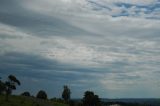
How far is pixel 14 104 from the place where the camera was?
12225 centimetres

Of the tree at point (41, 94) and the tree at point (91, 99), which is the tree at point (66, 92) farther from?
the tree at point (91, 99)

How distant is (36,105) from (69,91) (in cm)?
6682

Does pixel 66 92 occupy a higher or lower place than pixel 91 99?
higher

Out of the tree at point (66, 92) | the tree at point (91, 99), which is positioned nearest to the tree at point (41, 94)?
the tree at point (66, 92)

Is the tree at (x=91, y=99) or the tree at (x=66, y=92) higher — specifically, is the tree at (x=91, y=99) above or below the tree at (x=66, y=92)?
below

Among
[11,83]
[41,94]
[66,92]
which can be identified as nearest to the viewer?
[11,83]

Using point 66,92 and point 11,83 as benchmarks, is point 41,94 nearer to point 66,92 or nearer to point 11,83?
point 66,92

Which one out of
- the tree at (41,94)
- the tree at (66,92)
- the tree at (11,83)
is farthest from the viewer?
the tree at (66,92)

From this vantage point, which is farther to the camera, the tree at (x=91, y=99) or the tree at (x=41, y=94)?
the tree at (x=41, y=94)

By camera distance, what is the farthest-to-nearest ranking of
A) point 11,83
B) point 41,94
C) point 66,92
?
point 66,92 < point 41,94 < point 11,83

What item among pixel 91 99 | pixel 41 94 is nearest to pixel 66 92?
pixel 41 94

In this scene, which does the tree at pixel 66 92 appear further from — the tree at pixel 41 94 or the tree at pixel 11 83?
the tree at pixel 11 83

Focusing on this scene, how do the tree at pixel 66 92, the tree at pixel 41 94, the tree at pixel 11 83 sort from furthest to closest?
the tree at pixel 66 92 < the tree at pixel 41 94 < the tree at pixel 11 83

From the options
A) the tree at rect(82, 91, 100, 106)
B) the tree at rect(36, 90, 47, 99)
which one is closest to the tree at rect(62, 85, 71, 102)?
the tree at rect(36, 90, 47, 99)
